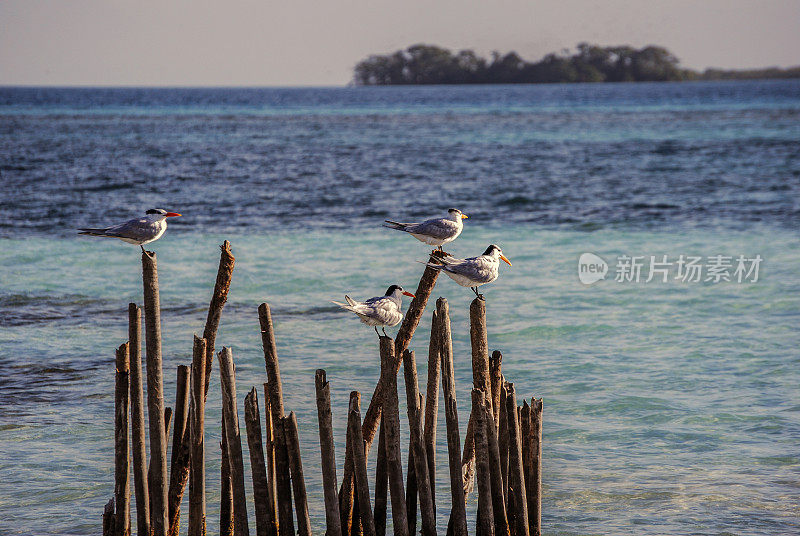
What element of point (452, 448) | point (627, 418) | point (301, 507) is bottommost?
point (627, 418)

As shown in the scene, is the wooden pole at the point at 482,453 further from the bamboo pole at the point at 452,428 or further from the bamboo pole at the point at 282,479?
the bamboo pole at the point at 282,479

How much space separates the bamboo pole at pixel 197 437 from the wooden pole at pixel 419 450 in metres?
1.21

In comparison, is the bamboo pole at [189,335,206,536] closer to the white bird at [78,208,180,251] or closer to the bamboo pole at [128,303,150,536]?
the bamboo pole at [128,303,150,536]

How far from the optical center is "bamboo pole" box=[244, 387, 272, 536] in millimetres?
5133

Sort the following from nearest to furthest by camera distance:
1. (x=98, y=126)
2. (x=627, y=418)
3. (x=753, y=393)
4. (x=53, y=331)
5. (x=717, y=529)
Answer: (x=717, y=529), (x=627, y=418), (x=753, y=393), (x=53, y=331), (x=98, y=126)

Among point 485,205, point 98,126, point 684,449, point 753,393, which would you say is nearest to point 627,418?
point 684,449

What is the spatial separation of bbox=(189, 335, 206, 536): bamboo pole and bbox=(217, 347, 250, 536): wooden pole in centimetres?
13

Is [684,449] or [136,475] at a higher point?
[136,475]

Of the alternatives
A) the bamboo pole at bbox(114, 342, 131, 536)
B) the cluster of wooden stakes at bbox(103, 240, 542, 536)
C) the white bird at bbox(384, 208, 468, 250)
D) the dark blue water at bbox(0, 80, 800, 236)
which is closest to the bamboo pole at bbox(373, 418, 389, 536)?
the cluster of wooden stakes at bbox(103, 240, 542, 536)

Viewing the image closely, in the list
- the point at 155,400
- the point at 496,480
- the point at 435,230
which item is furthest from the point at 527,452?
the point at 155,400

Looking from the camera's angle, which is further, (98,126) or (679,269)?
(98,126)

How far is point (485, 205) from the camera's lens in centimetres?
2709

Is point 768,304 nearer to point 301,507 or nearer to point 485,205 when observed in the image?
point 301,507

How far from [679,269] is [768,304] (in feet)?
9.92
